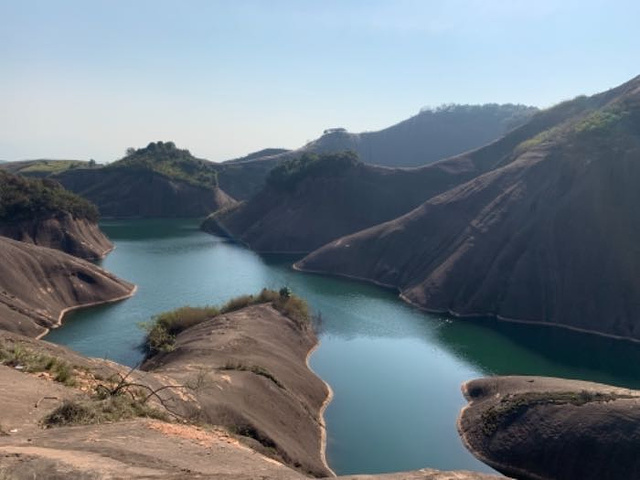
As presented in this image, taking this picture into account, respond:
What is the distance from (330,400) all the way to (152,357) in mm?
15289

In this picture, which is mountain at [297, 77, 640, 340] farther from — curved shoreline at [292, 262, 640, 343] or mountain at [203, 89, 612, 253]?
mountain at [203, 89, 612, 253]

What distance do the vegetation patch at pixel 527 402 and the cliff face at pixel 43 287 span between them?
134 ft

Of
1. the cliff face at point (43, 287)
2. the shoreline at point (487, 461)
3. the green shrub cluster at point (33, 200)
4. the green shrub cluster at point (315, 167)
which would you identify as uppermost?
the green shrub cluster at point (315, 167)

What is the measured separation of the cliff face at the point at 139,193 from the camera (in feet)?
513

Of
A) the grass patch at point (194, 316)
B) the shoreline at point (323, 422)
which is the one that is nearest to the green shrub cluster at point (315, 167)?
the grass patch at point (194, 316)

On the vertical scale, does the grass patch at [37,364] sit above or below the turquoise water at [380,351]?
above

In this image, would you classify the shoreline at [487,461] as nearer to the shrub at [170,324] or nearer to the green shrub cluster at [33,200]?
the shrub at [170,324]

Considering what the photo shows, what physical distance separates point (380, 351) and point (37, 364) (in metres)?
40.2

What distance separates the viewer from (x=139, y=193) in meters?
159

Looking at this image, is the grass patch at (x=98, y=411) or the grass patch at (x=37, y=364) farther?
the grass patch at (x=37, y=364)

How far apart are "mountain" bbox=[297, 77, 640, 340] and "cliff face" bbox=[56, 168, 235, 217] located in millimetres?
69166

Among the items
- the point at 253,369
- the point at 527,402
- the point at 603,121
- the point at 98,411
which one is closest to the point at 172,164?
the point at 603,121

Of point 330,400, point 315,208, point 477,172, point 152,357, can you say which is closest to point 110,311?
point 152,357

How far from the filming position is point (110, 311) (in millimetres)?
66875
